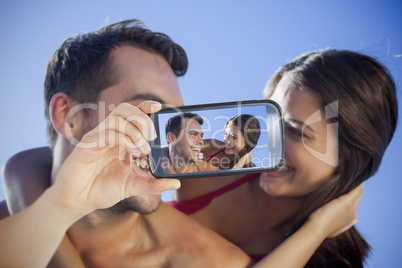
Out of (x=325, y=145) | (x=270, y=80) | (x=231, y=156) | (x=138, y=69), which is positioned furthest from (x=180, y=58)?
(x=231, y=156)

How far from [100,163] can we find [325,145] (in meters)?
1.05

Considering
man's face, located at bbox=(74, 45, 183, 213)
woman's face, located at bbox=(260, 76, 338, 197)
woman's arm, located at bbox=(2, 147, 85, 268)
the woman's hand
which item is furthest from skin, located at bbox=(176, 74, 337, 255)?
woman's arm, located at bbox=(2, 147, 85, 268)

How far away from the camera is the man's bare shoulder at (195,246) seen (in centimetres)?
151

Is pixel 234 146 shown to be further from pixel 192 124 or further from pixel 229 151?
pixel 192 124

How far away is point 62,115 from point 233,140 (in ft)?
2.79

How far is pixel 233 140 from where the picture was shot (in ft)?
3.13

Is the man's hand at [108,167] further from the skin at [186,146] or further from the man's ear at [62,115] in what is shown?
the man's ear at [62,115]

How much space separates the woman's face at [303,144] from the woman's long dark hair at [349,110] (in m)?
0.04

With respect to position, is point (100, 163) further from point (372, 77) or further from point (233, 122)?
point (372, 77)

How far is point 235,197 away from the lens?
6.64 ft

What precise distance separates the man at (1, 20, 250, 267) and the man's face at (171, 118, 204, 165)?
0.49 meters

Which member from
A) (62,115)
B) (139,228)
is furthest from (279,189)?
(62,115)

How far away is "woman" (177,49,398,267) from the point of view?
158 centimetres

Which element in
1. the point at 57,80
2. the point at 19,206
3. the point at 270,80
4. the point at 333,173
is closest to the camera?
the point at 19,206
